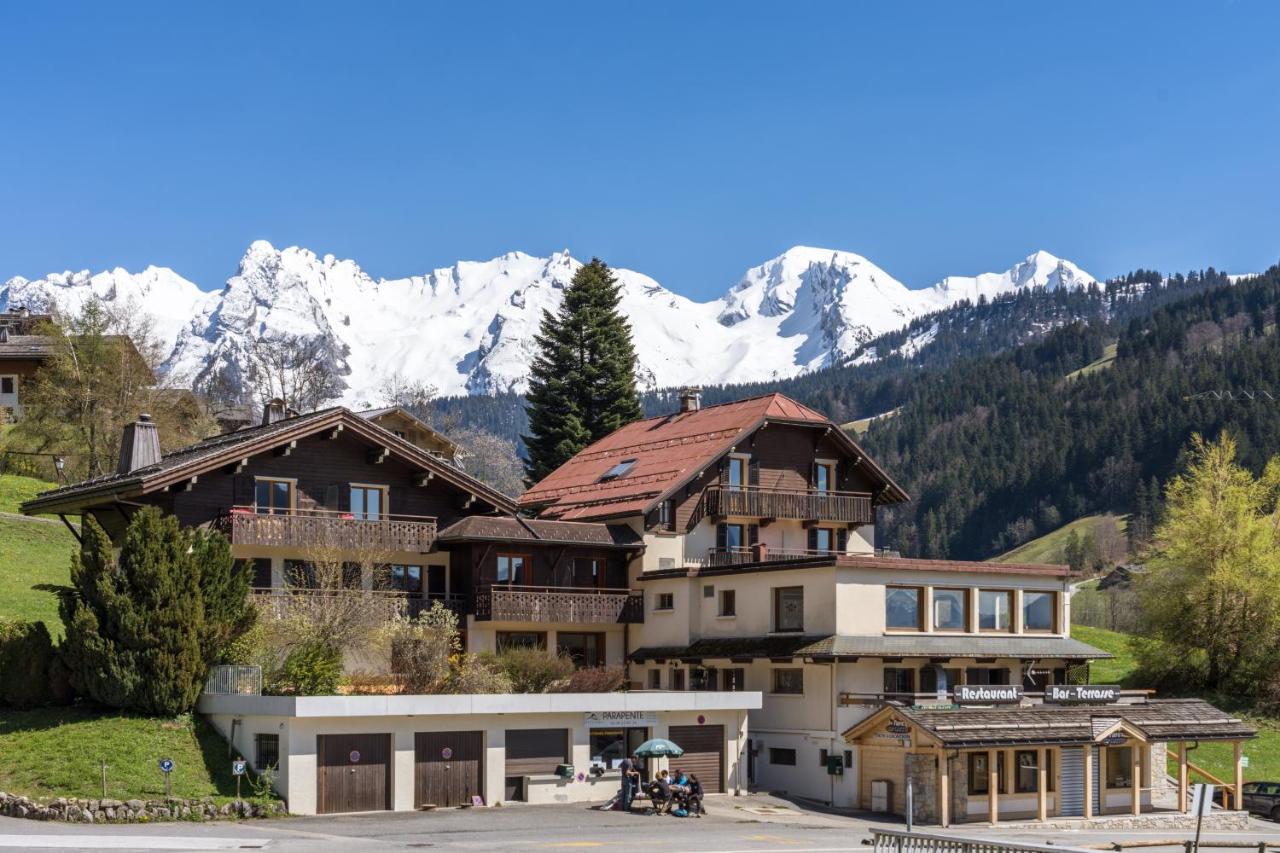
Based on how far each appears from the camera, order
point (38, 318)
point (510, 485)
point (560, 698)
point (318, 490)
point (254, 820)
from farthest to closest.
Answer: point (510, 485) < point (38, 318) < point (318, 490) < point (560, 698) < point (254, 820)

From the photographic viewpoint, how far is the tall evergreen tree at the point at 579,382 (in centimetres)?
9600

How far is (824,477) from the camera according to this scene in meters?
70.1

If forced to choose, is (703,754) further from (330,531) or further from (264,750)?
(330,531)

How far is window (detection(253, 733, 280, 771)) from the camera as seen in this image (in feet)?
147

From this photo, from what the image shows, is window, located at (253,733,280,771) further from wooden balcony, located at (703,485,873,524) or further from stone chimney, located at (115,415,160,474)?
wooden balcony, located at (703,485,873,524)

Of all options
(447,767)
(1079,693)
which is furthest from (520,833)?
(1079,693)

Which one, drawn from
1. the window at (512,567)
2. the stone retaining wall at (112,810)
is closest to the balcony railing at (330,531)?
the window at (512,567)

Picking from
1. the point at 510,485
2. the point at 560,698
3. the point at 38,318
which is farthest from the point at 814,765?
the point at 510,485

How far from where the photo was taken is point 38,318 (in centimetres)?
11612

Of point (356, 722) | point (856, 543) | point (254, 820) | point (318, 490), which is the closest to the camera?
point (254, 820)

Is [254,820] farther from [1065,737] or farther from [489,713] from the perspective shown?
[1065,737]

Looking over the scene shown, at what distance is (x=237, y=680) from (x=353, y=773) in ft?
14.4

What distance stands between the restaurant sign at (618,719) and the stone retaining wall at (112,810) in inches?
470

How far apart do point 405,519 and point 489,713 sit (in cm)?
1375
